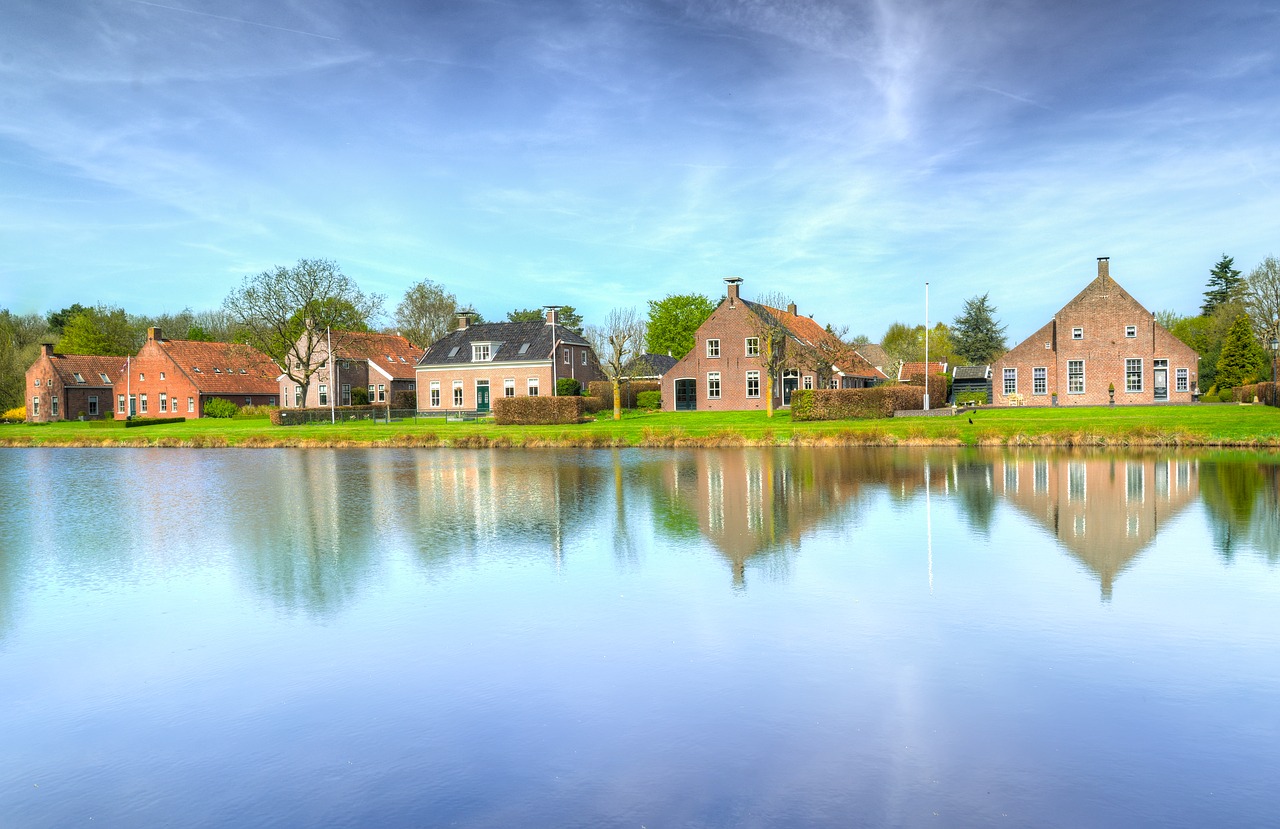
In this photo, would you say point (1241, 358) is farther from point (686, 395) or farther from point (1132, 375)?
point (686, 395)

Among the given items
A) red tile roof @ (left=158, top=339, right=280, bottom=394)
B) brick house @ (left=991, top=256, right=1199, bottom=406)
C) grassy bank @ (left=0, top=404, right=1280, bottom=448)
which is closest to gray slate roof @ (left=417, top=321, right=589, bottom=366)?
grassy bank @ (left=0, top=404, right=1280, bottom=448)

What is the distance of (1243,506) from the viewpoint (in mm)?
16078

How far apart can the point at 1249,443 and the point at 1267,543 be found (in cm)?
1972

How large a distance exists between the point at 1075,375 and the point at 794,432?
24674 mm

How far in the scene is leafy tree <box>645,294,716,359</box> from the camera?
87875 mm

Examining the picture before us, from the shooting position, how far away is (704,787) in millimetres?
5254

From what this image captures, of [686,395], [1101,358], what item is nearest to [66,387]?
[686,395]

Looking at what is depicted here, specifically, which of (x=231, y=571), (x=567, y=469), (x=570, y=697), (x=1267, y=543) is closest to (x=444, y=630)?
(x=570, y=697)

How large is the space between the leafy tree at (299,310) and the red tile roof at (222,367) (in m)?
6.34

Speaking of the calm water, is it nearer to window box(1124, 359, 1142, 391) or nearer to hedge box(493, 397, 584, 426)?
hedge box(493, 397, 584, 426)

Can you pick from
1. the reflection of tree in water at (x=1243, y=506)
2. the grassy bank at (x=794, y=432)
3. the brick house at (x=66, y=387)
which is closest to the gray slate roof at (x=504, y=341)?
the grassy bank at (x=794, y=432)

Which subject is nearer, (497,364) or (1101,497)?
(1101,497)

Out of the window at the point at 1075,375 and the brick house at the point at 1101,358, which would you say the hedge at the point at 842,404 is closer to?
the brick house at the point at 1101,358

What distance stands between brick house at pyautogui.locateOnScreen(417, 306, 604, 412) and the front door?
7.95 meters
